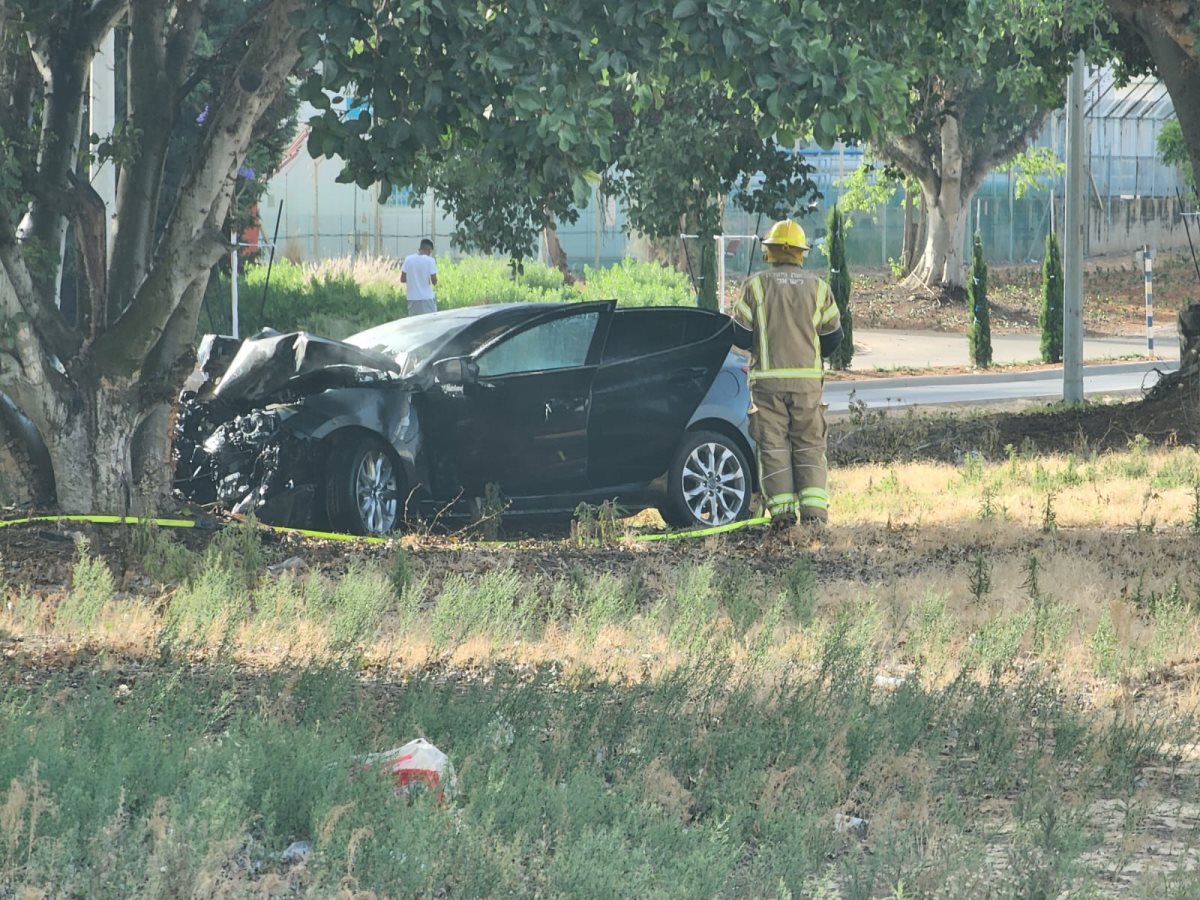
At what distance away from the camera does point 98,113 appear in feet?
51.1

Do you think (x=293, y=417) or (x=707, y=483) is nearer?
(x=293, y=417)

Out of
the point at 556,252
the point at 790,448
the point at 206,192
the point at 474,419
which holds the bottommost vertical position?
the point at 790,448

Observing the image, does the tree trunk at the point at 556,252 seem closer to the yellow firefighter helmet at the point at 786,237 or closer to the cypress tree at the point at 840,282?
the cypress tree at the point at 840,282

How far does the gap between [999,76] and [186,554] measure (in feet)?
39.2

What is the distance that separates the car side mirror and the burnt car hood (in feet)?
0.76

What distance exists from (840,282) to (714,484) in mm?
18943

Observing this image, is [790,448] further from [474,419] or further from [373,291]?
[373,291]

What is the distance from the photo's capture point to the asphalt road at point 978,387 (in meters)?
26.0

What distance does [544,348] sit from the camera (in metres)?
12.3

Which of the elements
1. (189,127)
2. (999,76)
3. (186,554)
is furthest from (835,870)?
(189,127)

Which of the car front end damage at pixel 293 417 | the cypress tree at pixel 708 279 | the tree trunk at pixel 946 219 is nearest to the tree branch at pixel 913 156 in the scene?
the tree trunk at pixel 946 219

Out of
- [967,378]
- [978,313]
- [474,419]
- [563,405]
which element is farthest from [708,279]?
[474,419]

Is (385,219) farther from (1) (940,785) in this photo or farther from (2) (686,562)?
(1) (940,785)

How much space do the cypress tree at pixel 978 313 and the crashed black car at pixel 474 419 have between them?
1979 centimetres
